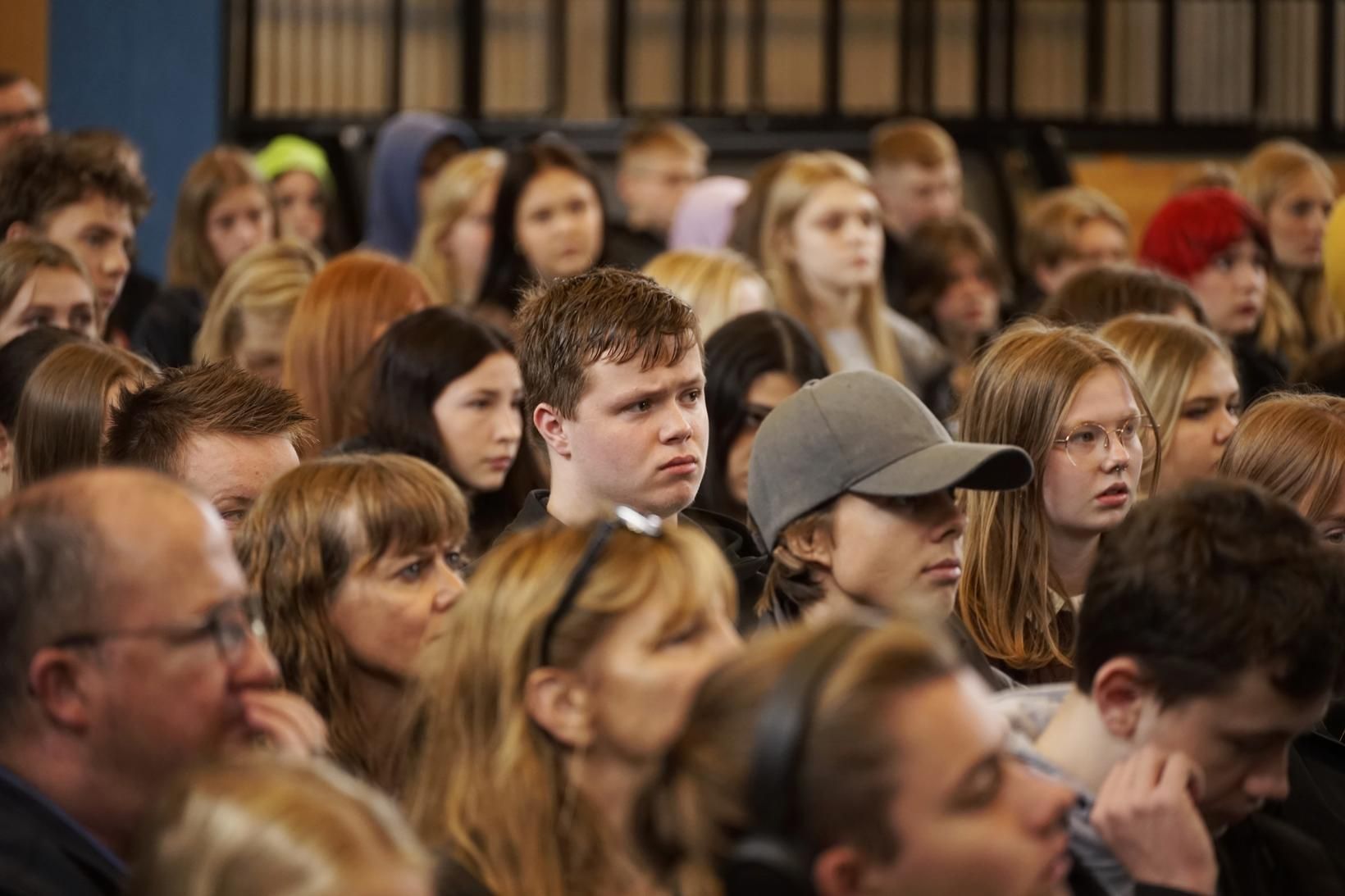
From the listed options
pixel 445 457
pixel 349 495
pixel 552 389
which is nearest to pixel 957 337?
pixel 445 457

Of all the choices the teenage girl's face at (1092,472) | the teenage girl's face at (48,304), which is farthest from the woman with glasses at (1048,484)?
the teenage girl's face at (48,304)

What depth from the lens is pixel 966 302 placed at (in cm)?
704

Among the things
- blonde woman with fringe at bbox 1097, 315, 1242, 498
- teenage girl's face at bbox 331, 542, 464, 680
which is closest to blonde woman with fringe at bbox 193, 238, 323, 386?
blonde woman with fringe at bbox 1097, 315, 1242, 498

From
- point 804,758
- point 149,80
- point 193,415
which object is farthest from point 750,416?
point 149,80

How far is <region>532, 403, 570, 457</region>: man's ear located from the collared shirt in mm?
1523

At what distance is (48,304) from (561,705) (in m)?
2.63

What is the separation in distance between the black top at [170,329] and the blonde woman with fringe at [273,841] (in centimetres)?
395

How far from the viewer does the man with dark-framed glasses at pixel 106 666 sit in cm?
206

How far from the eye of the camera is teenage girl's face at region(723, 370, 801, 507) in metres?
4.28

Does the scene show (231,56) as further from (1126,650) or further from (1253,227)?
(1126,650)

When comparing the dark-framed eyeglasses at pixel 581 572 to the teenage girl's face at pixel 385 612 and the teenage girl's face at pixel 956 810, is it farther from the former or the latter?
the teenage girl's face at pixel 385 612

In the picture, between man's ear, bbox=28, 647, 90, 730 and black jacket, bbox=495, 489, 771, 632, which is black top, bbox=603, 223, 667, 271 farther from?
man's ear, bbox=28, 647, 90, 730

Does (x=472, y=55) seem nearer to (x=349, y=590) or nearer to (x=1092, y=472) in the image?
(x=1092, y=472)

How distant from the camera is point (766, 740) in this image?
5.71 ft
